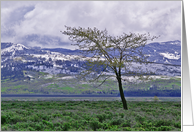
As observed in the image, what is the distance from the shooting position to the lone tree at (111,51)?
6512mm

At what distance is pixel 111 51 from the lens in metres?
6.59

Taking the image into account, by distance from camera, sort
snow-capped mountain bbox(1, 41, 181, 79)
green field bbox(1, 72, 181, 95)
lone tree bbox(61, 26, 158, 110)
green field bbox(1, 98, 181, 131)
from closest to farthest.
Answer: green field bbox(1, 98, 181, 131) < lone tree bbox(61, 26, 158, 110) < snow-capped mountain bbox(1, 41, 181, 79) < green field bbox(1, 72, 181, 95)

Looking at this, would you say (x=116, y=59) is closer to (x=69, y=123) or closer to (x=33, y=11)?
(x=69, y=123)

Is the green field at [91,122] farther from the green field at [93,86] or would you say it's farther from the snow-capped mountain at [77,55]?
the snow-capped mountain at [77,55]

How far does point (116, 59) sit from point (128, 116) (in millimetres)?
2195

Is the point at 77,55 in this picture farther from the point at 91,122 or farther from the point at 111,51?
the point at 91,122

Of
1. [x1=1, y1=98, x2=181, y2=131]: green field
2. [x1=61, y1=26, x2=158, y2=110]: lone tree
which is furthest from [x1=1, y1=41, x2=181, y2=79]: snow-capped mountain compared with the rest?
[x1=1, y1=98, x2=181, y2=131]: green field

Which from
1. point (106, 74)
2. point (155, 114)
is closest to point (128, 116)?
point (155, 114)

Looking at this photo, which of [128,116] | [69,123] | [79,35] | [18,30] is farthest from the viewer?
[18,30]

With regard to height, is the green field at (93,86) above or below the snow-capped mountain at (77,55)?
below

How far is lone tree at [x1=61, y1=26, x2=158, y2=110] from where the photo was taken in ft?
21.4

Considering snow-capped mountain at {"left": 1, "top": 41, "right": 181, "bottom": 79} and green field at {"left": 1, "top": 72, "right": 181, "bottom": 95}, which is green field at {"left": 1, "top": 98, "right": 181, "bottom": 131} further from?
snow-capped mountain at {"left": 1, "top": 41, "right": 181, "bottom": 79}

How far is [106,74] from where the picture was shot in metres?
6.62

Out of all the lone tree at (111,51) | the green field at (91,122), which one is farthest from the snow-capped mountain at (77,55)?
the green field at (91,122)
